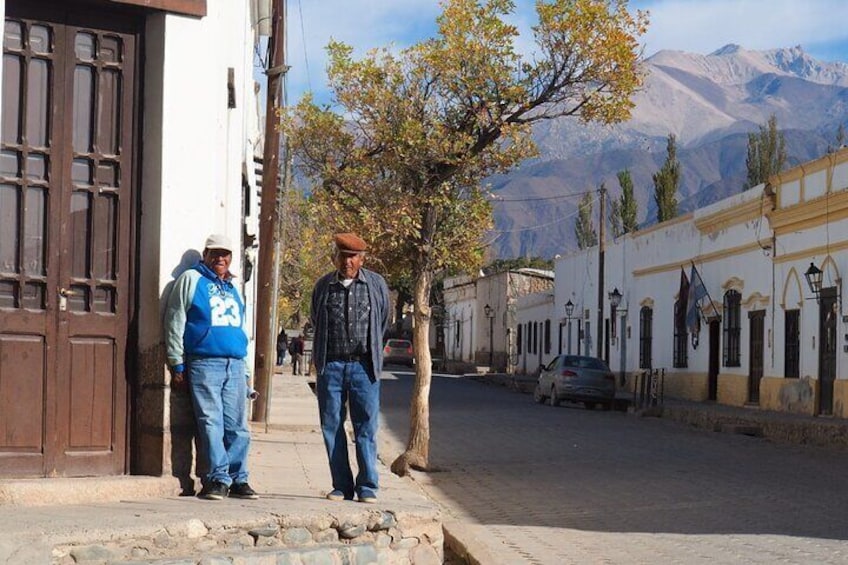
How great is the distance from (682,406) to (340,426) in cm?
2179

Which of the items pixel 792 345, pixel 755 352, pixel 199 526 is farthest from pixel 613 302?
pixel 199 526

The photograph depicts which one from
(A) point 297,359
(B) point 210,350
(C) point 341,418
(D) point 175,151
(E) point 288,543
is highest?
(D) point 175,151

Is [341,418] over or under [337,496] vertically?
over

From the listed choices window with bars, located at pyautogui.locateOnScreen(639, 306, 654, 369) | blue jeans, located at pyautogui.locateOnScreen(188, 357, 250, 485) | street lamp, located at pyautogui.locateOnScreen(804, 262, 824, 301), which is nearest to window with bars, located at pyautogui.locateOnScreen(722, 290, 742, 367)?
street lamp, located at pyautogui.locateOnScreen(804, 262, 824, 301)

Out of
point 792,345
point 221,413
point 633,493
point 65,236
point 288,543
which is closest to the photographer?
point 288,543

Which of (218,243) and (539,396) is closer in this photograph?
(218,243)

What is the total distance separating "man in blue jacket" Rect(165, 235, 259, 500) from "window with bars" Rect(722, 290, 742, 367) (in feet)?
78.9

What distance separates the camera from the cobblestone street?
10.3 m

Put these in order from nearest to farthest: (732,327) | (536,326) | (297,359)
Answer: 1. (732,327)
2. (297,359)
3. (536,326)

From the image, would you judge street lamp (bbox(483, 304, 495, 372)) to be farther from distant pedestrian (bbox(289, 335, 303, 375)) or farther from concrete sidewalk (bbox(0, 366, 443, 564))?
concrete sidewalk (bbox(0, 366, 443, 564))

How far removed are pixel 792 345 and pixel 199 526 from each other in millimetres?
22270

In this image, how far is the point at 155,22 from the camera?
30.3ft

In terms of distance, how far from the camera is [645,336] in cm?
4016

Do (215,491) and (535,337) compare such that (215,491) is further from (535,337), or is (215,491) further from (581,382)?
(535,337)
